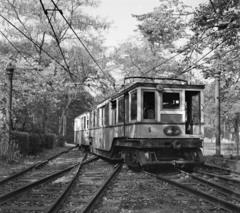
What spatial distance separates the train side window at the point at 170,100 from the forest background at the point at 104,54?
66.2 inches

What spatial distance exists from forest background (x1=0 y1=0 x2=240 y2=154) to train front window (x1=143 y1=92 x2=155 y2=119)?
226 cm

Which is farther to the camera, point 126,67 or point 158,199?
point 126,67

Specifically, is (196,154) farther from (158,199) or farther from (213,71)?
(158,199)

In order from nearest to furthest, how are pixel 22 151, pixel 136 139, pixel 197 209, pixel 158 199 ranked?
pixel 197 209, pixel 158 199, pixel 136 139, pixel 22 151

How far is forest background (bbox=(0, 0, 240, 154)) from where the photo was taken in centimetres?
1089

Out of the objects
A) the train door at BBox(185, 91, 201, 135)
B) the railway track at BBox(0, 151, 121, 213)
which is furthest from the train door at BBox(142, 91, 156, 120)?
the railway track at BBox(0, 151, 121, 213)

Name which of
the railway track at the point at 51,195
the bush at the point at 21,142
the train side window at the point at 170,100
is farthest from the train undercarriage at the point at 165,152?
the bush at the point at 21,142

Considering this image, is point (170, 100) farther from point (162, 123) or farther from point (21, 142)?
point (21, 142)

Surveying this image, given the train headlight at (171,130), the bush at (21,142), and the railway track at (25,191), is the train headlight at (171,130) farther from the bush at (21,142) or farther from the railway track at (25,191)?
the bush at (21,142)

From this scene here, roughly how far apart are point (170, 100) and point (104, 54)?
21575 millimetres

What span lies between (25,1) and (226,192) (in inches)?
887

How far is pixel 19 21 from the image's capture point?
25.1m

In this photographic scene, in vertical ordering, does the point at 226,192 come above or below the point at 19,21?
below

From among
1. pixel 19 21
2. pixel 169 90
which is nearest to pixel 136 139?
pixel 169 90
